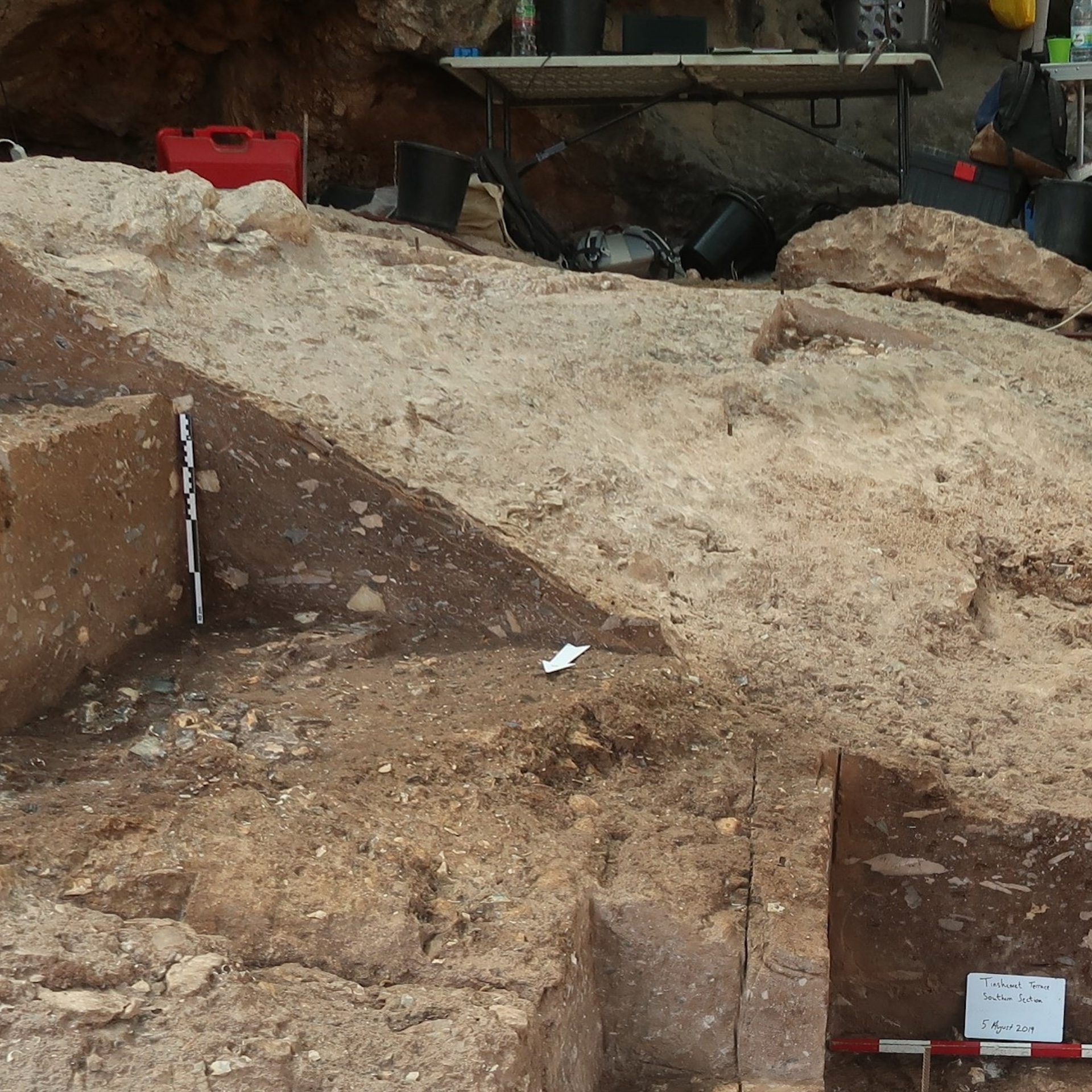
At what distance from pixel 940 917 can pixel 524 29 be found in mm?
5223

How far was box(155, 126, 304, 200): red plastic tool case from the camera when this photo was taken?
4887 mm

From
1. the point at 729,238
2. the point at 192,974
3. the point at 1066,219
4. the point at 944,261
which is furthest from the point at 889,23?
the point at 192,974

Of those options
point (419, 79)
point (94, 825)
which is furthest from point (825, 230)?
point (94, 825)

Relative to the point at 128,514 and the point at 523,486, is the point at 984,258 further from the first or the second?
the point at 128,514

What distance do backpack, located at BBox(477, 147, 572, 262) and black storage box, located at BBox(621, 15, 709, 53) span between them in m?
0.89

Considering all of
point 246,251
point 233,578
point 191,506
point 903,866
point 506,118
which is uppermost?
point 506,118

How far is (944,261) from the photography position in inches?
207

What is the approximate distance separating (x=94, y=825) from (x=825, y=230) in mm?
4515

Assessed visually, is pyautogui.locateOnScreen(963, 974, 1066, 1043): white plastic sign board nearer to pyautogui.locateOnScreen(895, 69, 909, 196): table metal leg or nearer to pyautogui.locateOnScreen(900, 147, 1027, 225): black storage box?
pyautogui.locateOnScreen(900, 147, 1027, 225): black storage box

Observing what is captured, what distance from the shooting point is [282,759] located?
6.96 ft

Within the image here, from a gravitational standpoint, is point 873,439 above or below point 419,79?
below

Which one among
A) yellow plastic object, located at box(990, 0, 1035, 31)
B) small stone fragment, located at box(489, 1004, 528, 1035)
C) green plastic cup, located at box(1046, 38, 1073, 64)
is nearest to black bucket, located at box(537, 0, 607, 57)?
green plastic cup, located at box(1046, 38, 1073, 64)

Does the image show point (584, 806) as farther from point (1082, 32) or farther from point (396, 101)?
point (396, 101)

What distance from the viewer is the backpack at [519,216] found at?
6266mm
